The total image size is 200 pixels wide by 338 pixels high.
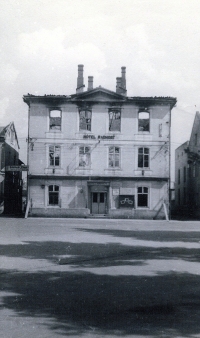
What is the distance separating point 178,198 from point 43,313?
45.5m

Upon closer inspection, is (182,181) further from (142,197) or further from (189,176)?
(142,197)

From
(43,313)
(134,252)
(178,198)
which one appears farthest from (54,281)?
(178,198)

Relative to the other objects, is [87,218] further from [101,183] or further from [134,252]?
[134,252]

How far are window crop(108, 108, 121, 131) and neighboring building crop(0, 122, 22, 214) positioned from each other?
9420 millimetres

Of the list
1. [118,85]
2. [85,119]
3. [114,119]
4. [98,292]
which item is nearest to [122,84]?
[118,85]

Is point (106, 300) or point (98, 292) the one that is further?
point (98, 292)

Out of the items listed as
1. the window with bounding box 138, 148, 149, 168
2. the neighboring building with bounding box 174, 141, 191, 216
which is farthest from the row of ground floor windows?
the neighboring building with bounding box 174, 141, 191, 216

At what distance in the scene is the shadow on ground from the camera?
Result: 5.82 m

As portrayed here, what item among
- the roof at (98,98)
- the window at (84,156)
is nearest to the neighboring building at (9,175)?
the window at (84,156)

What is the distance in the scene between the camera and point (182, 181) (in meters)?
49.1

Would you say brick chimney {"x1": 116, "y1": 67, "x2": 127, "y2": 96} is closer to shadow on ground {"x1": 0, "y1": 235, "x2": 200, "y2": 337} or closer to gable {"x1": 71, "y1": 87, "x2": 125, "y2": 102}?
gable {"x1": 71, "y1": 87, "x2": 125, "y2": 102}

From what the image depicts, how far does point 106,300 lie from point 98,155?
2961 cm

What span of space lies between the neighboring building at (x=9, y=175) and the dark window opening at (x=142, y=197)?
11239 millimetres

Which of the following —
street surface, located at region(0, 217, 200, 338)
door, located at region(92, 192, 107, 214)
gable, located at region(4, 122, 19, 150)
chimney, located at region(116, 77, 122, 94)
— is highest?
chimney, located at region(116, 77, 122, 94)
